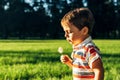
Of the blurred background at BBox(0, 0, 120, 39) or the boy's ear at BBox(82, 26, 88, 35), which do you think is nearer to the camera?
the boy's ear at BBox(82, 26, 88, 35)

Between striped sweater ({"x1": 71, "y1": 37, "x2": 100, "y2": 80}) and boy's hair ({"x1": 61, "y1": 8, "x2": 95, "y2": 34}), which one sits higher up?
boy's hair ({"x1": 61, "y1": 8, "x2": 95, "y2": 34})

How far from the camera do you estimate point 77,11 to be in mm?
4371

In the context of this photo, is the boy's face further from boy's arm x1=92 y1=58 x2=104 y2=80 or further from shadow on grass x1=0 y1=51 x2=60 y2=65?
shadow on grass x1=0 y1=51 x2=60 y2=65

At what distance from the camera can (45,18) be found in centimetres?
9031

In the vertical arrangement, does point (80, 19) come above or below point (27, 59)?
above

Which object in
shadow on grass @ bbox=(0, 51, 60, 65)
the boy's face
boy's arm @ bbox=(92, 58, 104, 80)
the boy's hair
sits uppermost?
the boy's hair

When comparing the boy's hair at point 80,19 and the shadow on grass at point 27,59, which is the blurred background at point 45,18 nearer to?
the shadow on grass at point 27,59

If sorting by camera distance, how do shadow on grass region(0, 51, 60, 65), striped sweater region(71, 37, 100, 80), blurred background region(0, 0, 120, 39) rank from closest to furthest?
striped sweater region(71, 37, 100, 80) → shadow on grass region(0, 51, 60, 65) → blurred background region(0, 0, 120, 39)

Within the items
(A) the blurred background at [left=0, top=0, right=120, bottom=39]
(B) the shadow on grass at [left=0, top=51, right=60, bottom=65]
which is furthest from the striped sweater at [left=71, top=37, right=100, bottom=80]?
(A) the blurred background at [left=0, top=0, right=120, bottom=39]

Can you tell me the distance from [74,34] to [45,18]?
86029 millimetres

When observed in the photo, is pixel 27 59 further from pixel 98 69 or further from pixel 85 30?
pixel 98 69

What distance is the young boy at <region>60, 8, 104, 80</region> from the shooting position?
428 cm

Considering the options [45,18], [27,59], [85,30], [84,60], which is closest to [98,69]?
[84,60]

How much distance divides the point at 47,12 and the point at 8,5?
8.67 m
